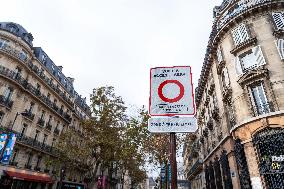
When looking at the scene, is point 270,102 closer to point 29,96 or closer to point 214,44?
point 214,44

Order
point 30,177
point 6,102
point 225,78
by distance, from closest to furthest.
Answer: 1. point 225,78
2. point 6,102
3. point 30,177

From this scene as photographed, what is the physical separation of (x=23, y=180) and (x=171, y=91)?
94.5 ft

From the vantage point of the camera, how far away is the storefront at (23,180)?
77.7ft

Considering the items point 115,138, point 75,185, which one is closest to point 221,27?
point 115,138

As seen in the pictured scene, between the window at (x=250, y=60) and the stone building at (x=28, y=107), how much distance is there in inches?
776

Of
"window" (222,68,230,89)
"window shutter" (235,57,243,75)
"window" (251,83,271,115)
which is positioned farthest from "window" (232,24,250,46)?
"window" (251,83,271,115)

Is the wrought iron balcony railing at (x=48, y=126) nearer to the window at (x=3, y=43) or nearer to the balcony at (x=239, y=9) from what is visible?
the window at (x=3, y=43)

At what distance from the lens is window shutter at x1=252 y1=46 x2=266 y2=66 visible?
54.5ft

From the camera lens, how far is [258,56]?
1697 centimetres

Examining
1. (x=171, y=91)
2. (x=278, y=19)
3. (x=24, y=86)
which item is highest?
(x=278, y=19)

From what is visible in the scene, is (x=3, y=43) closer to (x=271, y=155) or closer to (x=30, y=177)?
(x=30, y=177)

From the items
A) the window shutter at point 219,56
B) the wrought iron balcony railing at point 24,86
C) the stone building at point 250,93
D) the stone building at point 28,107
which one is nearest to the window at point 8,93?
the stone building at point 28,107

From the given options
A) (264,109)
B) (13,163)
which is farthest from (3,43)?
(264,109)

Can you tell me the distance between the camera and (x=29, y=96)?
95.1ft
